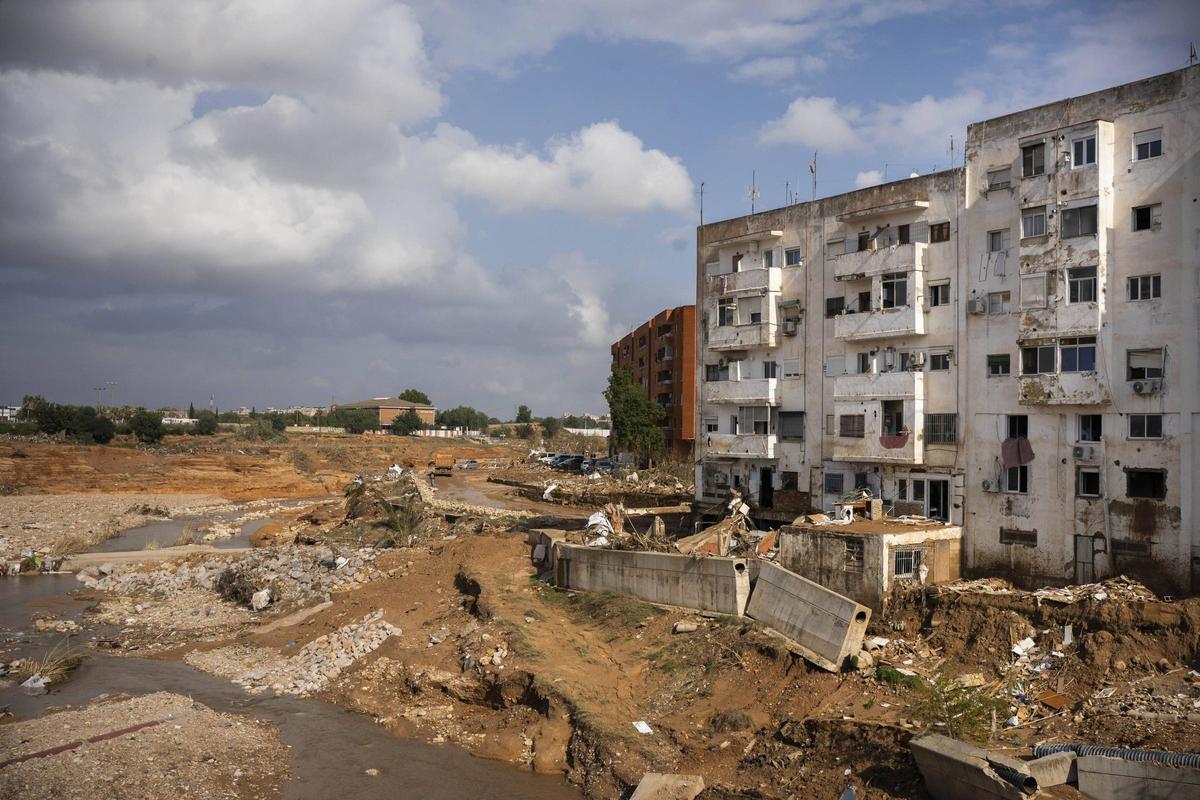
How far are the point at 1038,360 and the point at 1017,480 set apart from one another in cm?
382

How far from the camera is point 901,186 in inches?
1230

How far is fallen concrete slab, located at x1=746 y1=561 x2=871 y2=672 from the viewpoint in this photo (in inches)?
839

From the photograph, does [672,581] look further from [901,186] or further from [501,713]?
[901,186]

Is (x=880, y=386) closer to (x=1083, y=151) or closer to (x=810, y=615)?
(x=1083, y=151)

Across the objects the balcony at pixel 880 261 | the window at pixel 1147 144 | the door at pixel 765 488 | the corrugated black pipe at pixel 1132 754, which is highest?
the window at pixel 1147 144

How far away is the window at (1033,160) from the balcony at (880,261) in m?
4.02

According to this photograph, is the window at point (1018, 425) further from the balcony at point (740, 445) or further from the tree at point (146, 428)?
the tree at point (146, 428)

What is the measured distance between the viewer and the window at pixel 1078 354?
25781 millimetres

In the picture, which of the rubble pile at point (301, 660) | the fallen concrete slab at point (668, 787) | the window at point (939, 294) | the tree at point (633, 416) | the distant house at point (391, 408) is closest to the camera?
the fallen concrete slab at point (668, 787)

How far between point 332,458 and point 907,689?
89.3m

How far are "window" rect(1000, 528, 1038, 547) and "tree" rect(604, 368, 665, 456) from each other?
40.5 m

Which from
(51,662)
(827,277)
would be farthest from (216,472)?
(827,277)

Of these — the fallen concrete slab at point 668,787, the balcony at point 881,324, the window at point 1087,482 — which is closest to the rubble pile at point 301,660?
the fallen concrete slab at point 668,787

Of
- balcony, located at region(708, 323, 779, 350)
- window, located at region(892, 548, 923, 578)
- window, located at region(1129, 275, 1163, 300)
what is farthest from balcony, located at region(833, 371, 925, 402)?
window, located at region(1129, 275, 1163, 300)
